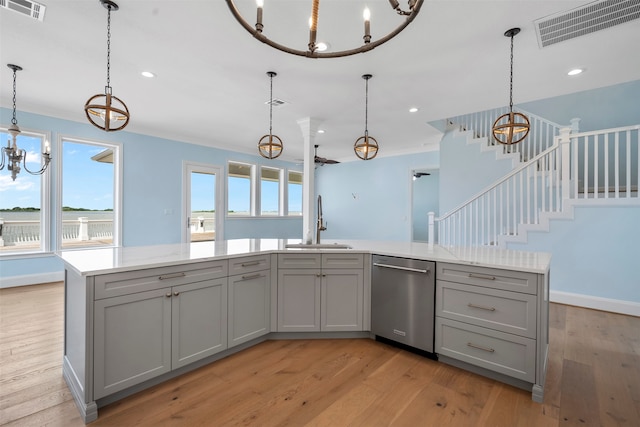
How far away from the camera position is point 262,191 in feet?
26.7

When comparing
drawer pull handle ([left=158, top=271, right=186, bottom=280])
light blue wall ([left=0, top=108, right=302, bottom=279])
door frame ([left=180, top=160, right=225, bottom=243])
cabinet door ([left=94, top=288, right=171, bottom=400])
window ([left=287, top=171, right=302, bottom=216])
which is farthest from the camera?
window ([left=287, top=171, right=302, bottom=216])

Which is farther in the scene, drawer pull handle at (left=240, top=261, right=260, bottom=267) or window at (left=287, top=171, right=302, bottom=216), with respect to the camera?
window at (left=287, top=171, right=302, bottom=216)

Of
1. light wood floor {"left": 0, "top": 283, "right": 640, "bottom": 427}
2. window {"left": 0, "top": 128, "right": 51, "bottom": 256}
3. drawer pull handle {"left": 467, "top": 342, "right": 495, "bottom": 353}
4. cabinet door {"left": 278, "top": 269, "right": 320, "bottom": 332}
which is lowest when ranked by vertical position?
light wood floor {"left": 0, "top": 283, "right": 640, "bottom": 427}

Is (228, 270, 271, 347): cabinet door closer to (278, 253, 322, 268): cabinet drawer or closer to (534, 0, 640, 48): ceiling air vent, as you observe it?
(278, 253, 322, 268): cabinet drawer

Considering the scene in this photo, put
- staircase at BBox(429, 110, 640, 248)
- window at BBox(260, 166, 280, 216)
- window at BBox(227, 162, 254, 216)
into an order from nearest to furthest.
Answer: staircase at BBox(429, 110, 640, 248) < window at BBox(227, 162, 254, 216) < window at BBox(260, 166, 280, 216)

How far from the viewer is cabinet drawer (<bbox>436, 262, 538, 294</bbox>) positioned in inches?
80.9

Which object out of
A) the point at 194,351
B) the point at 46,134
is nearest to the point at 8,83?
the point at 46,134

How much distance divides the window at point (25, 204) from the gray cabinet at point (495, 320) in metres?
5.79

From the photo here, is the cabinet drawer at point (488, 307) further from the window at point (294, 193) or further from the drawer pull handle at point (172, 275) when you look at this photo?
the window at point (294, 193)

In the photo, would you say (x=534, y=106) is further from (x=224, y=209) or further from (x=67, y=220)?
(x=67, y=220)

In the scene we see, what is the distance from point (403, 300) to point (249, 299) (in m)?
1.36

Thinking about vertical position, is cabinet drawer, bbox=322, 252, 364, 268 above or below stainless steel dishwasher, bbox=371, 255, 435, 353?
above

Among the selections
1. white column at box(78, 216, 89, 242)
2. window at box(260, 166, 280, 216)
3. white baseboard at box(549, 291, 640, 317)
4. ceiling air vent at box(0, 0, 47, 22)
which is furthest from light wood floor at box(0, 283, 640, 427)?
window at box(260, 166, 280, 216)

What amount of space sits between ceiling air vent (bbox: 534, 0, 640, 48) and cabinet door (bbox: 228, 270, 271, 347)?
3.17 meters
